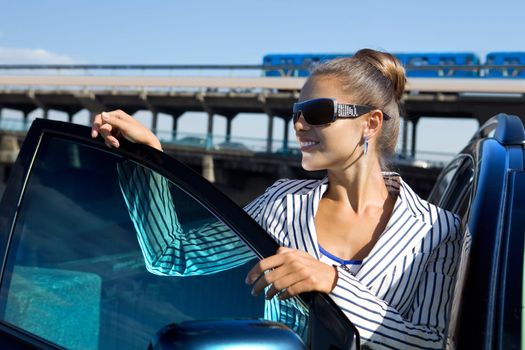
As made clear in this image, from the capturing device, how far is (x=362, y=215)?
6.97ft

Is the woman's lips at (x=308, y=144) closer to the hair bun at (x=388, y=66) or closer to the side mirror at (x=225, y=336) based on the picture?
the hair bun at (x=388, y=66)

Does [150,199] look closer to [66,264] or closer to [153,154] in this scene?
[153,154]

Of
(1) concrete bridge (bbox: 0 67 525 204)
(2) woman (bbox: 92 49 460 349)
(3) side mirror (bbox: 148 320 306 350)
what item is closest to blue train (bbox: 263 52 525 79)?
(1) concrete bridge (bbox: 0 67 525 204)

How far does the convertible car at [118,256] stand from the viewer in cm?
154

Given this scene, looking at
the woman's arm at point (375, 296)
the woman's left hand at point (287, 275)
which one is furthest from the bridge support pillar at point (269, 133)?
the woman's left hand at point (287, 275)

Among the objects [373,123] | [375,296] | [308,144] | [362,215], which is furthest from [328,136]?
[375,296]

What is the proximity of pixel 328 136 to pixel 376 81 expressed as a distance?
0.27m

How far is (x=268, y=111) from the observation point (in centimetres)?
4288

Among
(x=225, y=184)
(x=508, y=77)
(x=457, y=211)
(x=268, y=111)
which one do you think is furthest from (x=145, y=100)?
(x=457, y=211)

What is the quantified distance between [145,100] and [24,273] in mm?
45978

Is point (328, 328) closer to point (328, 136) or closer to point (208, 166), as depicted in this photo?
point (328, 136)

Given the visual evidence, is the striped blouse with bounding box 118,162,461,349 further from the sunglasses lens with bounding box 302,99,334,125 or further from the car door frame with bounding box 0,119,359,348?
the sunglasses lens with bounding box 302,99,334,125

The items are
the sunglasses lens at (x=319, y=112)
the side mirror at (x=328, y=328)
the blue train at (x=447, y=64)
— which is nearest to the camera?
the side mirror at (x=328, y=328)

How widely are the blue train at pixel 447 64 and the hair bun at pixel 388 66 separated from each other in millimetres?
33468
